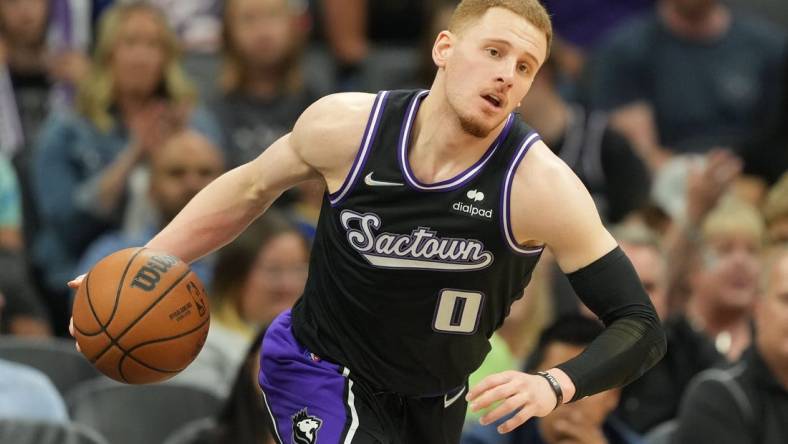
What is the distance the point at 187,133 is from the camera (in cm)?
778

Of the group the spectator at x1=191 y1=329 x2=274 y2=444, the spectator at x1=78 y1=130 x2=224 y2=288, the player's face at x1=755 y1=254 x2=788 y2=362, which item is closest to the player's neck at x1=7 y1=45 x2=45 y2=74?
the spectator at x1=78 y1=130 x2=224 y2=288

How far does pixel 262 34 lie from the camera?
857 centimetres

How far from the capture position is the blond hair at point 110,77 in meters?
8.16

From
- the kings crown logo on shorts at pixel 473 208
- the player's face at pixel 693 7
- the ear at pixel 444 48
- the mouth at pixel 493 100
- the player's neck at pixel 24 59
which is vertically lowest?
the player's neck at pixel 24 59

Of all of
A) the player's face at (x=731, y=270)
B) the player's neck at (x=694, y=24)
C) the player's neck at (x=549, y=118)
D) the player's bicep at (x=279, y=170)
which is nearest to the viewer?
the player's bicep at (x=279, y=170)

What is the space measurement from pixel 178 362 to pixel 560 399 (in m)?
1.22

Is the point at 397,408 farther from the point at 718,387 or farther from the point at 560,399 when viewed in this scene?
the point at 718,387

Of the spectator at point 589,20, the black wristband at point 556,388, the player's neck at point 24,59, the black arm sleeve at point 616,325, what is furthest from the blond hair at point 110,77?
the black wristband at point 556,388

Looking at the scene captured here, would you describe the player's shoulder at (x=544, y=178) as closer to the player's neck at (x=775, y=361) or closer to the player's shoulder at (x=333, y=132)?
the player's shoulder at (x=333, y=132)

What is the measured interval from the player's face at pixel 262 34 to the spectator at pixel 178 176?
112 cm

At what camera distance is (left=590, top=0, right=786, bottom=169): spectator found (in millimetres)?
9156

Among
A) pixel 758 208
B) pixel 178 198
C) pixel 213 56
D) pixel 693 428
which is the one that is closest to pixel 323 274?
pixel 693 428

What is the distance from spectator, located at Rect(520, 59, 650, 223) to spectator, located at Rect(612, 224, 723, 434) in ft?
4.10

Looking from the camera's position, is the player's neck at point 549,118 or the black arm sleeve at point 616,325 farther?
the player's neck at point 549,118
